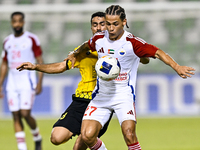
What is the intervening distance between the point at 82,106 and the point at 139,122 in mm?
7174

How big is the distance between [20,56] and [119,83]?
350 centimetres

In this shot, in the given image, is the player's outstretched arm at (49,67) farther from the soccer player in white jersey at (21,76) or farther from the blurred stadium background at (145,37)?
the blurred stadium background at (145,37)

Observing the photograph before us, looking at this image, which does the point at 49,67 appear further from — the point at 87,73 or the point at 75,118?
the point at 75,118

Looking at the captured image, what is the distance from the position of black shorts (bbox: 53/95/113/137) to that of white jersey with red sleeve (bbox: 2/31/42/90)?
8.37 ft

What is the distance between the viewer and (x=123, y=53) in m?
5.08

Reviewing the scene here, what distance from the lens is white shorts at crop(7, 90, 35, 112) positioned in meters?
7.83

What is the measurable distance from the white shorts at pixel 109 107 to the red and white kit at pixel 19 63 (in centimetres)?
289

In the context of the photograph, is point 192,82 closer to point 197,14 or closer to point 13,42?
point 197,14

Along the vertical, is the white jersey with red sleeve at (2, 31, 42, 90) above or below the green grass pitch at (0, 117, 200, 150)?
above

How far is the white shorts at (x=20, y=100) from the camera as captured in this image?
7832mm

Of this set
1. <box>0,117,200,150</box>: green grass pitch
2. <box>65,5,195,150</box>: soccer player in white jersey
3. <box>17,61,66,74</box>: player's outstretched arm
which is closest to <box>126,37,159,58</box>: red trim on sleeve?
<box>65,5,195,150</box>: soccer player in white jersey

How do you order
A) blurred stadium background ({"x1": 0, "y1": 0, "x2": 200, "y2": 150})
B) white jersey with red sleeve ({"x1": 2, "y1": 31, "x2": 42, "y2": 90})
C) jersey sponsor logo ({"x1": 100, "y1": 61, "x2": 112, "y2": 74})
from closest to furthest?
jersey sponsor logo ({"x1": 100, "y1": 61, "x2": 112, "y2": 74})
white jersey with red sleeve ({"x1": 2, "y1": 31, "x2": 42, "y2": 90})
blurred stadium background ({"x1": 0, "y1": 0, "x2": 200, "y2": 150})

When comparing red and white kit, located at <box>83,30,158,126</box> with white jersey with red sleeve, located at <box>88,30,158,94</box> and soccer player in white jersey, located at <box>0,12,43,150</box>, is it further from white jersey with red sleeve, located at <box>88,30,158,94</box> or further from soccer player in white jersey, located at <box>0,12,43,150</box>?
soccer player in white jersey, located at <box>0,12,43,150</box>

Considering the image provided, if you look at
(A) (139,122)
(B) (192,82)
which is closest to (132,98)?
(A) (139,122)
